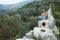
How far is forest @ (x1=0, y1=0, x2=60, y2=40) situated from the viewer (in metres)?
2.69

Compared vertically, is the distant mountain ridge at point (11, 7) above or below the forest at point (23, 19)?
above

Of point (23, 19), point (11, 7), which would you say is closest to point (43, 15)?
point (23, 19)

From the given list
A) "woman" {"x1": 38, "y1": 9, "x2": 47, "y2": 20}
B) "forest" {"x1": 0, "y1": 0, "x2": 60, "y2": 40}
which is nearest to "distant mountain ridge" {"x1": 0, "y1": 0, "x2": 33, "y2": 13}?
"forest" {"x1": 0, "y1": 0, "x2": 60, "y2": 40}

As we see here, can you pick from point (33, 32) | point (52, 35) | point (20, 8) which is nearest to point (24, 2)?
point (20, 8)

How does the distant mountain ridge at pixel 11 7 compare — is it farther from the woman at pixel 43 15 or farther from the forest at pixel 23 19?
the woman at pixel 43 15

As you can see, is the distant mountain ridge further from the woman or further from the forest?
the woman

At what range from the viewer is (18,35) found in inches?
106

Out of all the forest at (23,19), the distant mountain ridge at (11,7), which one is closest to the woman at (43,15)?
the forest at (23,19)

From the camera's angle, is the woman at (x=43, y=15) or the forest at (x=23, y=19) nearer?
the forest at (x=23, y=19)

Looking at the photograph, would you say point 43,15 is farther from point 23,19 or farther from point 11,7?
point 11,7

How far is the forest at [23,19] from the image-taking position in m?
2.69

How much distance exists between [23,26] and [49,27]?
0.40 meters

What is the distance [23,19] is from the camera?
9.18 ft

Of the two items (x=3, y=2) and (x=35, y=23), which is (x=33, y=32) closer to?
(x=35, y=23)
